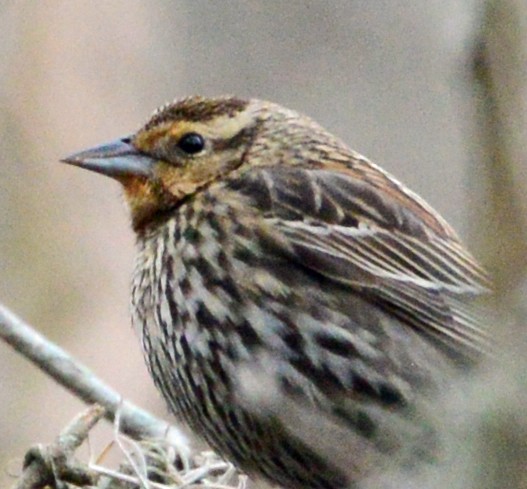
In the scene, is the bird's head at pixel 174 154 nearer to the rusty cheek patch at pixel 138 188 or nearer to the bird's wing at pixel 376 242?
the rusty cheek patch at pixel 138 188

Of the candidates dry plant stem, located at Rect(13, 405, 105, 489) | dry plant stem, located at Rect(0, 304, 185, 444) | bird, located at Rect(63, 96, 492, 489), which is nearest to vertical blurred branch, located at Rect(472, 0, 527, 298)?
bird, located at Rect(63, 96, 492, 489)

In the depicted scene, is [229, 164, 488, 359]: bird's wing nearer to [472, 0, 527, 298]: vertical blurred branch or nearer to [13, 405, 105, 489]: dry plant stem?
[13, 405, 105, 489]: dry plant stem

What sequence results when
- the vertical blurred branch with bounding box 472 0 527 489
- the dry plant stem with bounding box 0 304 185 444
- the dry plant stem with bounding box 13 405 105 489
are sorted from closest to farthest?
1. the vertical blurred branch with bounding box 472 0 527 489
2. the dry plant stem with bounding box 13 405 105 489
3. the dry plant stem with bounding box 0 304 185 444

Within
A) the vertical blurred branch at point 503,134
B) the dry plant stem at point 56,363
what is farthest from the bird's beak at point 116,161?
the vertical blurred branch at point 503,134

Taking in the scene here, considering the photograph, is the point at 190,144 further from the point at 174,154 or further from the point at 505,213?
the point at 505,213

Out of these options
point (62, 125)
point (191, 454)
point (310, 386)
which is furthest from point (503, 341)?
point (62, 125)

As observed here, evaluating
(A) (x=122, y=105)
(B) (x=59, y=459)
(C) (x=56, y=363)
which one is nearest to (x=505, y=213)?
(B) (x=59, y=459)

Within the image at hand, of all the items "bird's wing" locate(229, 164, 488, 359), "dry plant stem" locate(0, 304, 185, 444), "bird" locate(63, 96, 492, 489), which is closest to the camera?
"bird" locate(63, 96, 492, 489)

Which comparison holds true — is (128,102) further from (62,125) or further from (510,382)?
(510,382)
